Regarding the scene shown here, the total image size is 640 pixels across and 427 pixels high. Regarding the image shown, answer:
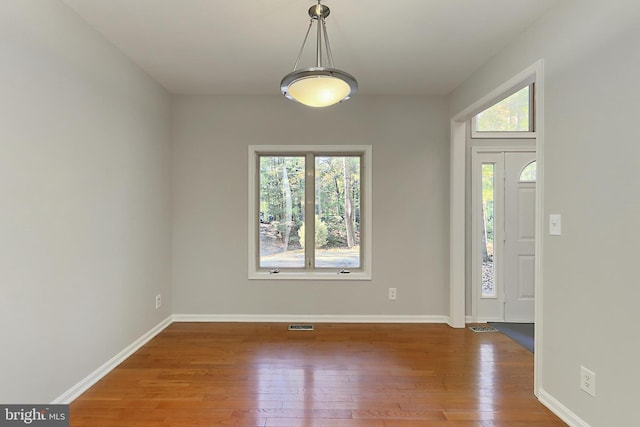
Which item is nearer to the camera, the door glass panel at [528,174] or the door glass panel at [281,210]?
the door glass panel at [528,174]

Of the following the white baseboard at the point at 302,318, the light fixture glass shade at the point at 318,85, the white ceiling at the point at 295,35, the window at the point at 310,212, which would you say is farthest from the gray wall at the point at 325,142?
the light fixture glass shade at the point at 318,85

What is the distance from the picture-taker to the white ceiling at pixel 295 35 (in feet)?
6.82

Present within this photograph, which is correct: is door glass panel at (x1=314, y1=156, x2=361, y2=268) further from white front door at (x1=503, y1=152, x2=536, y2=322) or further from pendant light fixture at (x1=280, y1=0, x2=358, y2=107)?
pendant light fixture at (x1=280, y1=0, x2=358, y2=107)

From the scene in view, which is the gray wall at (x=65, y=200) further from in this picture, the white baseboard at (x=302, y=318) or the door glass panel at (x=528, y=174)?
the door glass panel at (x=528, y=174)

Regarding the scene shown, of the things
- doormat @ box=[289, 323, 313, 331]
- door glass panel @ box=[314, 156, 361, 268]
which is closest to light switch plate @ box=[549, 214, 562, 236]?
door glass panel @ box=[314, 156, 361, 268]

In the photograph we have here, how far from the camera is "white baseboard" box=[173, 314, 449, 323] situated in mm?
3674

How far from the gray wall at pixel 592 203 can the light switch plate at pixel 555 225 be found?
29 mm

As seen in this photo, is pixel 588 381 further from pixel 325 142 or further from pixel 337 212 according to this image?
pixel 325 142

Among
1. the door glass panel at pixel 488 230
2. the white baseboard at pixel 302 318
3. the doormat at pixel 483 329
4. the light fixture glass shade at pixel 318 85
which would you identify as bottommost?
the doormat at pixel 483 329

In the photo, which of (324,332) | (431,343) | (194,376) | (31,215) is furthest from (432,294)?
(31,215)

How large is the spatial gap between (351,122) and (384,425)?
2890mm

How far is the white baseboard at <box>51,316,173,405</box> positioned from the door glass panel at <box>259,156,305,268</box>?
4.40 ft

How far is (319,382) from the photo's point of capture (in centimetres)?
237

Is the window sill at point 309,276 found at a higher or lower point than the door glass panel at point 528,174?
lower
